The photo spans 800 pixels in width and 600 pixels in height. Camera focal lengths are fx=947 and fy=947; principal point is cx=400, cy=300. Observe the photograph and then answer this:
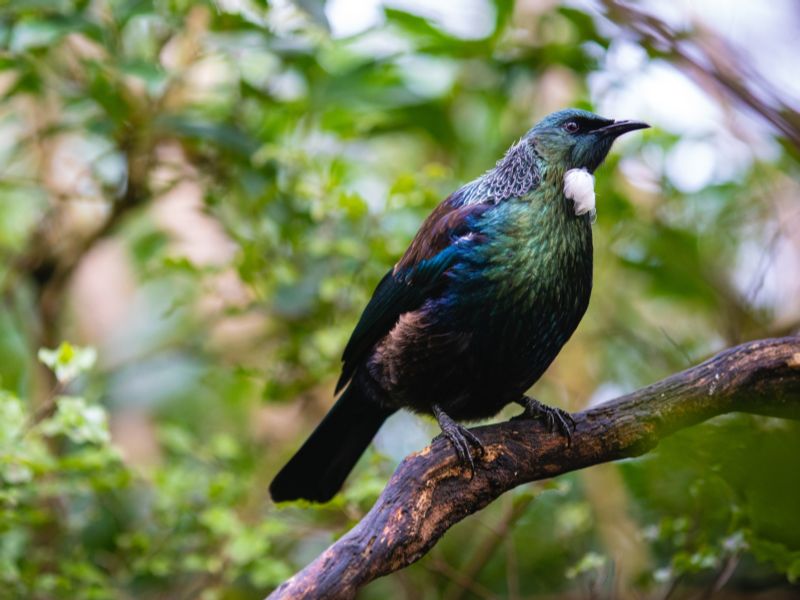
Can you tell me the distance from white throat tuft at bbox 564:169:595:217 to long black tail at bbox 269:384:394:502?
3.25 ft

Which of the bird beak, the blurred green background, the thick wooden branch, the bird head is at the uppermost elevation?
the bird beak

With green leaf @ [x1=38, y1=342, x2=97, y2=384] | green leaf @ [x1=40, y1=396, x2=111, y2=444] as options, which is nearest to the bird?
green leaf @ [x1=40, y1=396, x2=111, y2=444]

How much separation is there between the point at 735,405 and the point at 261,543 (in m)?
1.77

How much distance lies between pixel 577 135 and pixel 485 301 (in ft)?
2.38

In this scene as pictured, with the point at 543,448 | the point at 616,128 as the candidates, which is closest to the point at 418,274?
the point at 543,448

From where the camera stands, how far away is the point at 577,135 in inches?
125

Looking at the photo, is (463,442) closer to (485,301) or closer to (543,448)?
(543,448)

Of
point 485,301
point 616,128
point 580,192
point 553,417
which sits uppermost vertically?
point 616,128

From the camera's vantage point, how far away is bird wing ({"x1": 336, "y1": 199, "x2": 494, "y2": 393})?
2.97m

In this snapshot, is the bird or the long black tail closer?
the bird

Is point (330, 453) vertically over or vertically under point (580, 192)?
under

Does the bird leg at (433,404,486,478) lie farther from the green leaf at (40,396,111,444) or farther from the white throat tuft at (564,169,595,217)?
the green leaf at (40,396,111,444)

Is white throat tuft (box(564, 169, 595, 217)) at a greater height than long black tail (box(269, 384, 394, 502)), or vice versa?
white throat tuft (box(564, 169, 595, 217))

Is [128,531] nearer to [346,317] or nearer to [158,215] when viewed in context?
[346,317]
